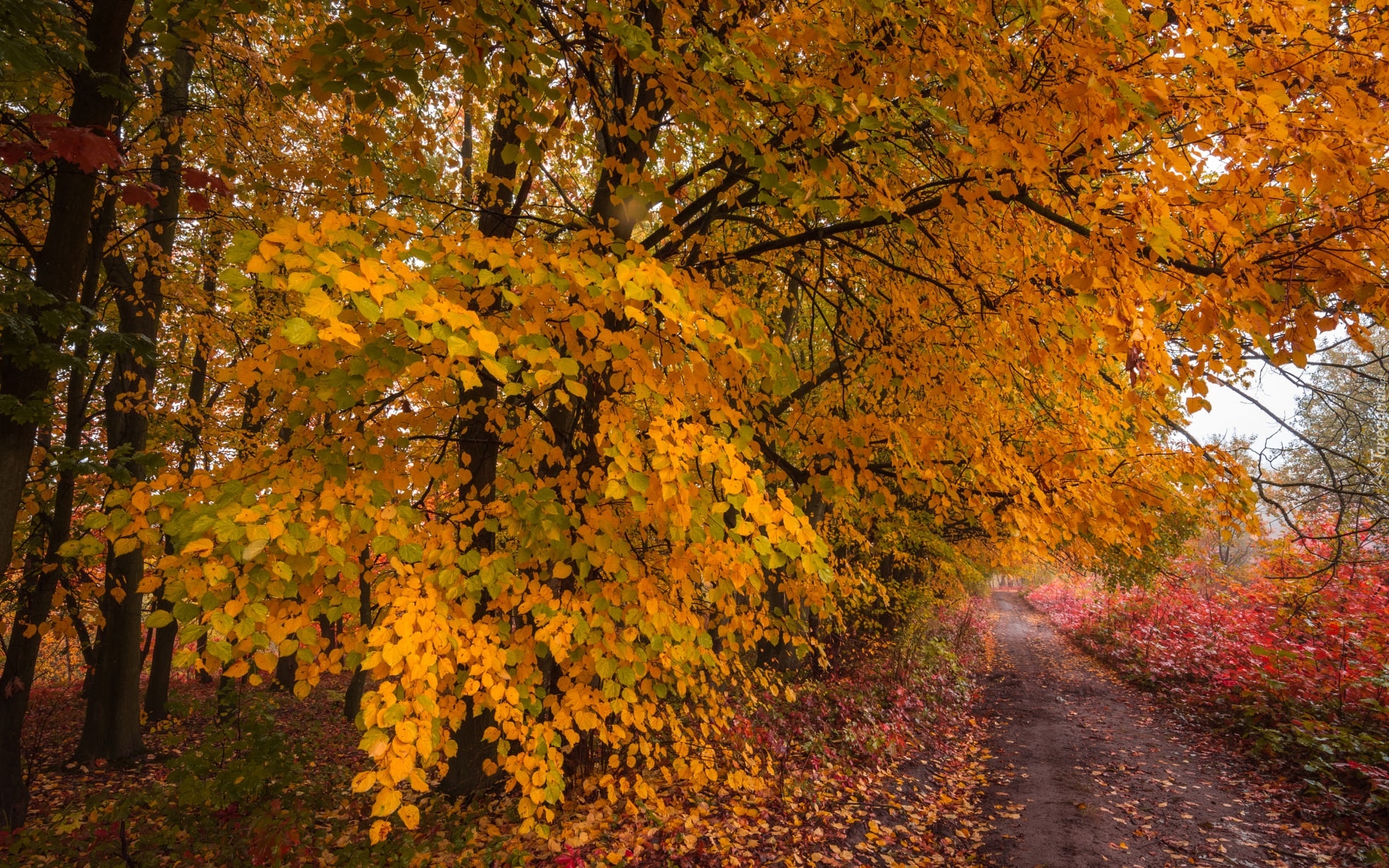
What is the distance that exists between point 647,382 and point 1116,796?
330 inches

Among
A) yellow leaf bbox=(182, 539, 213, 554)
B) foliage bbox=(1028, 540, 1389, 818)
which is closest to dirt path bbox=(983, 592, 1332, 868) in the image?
foliage bbox=(1028, 540, 1389, 818)

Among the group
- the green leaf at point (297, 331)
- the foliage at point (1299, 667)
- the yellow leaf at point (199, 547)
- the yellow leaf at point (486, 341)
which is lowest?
the foliage at point (1299, 667)

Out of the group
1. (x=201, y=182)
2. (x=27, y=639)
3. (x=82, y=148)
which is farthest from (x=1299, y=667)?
(x=27, y=639)

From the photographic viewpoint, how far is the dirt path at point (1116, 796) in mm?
5945

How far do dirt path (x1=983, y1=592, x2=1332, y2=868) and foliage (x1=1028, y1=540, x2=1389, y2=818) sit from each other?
0.75 metres

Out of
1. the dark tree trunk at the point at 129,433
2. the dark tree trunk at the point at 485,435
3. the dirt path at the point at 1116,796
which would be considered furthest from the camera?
the dark tree trunk at the point at 129,433

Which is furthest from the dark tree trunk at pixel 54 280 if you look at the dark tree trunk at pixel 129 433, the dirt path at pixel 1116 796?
the dirt path at pixel 1116 796

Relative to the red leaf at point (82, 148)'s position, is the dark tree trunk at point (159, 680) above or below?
below

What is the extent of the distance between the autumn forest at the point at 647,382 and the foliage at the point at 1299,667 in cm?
11

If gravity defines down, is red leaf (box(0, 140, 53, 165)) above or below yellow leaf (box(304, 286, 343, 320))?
above

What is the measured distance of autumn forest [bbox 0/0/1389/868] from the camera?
8.55 ft

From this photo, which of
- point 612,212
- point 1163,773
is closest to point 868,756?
point 1163,773

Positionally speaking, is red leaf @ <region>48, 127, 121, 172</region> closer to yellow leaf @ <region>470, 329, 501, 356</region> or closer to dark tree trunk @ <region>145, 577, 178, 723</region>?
yellow leaf @ <region>470, 329, 501, 356</region>

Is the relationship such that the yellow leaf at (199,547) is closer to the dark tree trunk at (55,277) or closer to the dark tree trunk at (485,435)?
the dark tree trunk at (55,277)
